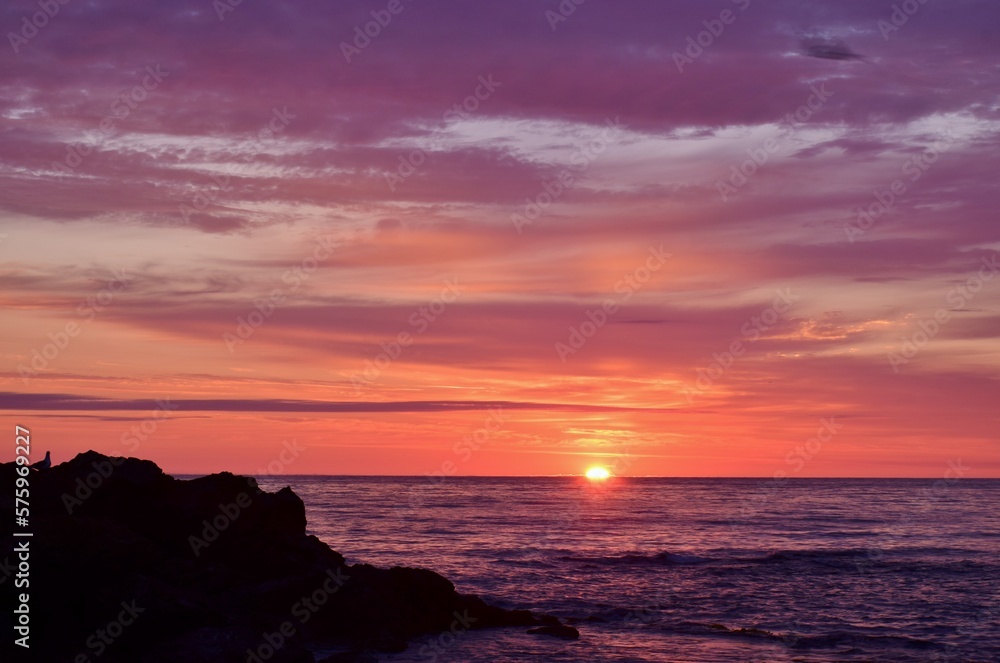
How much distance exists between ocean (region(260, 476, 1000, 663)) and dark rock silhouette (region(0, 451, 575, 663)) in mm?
1711

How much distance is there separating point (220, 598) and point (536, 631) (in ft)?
27.7

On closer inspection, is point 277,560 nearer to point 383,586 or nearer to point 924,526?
point 383,586

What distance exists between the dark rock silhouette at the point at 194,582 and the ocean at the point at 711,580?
1.71m

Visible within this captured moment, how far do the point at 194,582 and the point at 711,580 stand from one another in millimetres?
23160

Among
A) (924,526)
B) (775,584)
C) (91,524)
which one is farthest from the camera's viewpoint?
(924,526)

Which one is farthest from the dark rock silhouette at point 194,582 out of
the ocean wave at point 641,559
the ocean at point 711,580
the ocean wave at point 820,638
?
the ocean wave at point 641,559

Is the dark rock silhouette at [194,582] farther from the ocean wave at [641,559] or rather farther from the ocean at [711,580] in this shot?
the ocean wave at [641,559]

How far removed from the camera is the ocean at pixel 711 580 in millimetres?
23344

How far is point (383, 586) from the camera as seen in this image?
23922mm

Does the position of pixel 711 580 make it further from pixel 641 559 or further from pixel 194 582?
pixel 194 582

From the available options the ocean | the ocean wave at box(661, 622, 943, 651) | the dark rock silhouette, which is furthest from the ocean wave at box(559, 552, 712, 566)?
the dark rock silhouette

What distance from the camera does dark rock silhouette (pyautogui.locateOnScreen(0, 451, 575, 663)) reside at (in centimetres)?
1781

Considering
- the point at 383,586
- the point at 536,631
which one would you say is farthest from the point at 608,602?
the point at 383,586

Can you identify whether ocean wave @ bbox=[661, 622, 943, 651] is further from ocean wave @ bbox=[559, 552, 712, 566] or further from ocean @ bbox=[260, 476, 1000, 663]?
ocean wave @ bbox=[559, 552, 712, 566]
